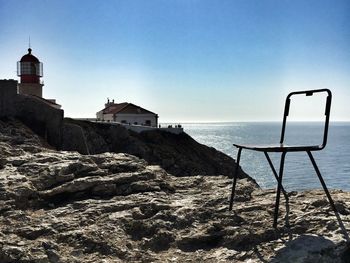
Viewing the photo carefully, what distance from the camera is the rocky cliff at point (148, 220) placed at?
6.16 m

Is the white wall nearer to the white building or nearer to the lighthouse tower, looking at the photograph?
the white building

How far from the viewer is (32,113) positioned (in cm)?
2575

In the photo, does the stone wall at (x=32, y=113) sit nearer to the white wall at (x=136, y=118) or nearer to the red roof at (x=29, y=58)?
the red roof at (x=29, y=58)

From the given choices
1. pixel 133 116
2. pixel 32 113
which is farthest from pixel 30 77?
pixel 32 113

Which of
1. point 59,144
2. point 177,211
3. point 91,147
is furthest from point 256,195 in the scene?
point 91,147

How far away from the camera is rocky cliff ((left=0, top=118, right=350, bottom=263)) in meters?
6.16

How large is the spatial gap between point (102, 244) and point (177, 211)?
5.88 feet

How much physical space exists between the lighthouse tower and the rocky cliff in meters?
52.0

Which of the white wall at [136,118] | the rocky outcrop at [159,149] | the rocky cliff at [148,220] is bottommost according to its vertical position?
the rocky outcrop at [159,149]

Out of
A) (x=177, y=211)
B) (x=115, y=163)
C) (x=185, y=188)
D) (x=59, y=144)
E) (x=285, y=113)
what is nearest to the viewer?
(x=285, y=113)

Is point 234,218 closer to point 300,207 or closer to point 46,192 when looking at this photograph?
point 300,207

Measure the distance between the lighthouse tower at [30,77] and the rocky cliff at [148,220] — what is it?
171 feet

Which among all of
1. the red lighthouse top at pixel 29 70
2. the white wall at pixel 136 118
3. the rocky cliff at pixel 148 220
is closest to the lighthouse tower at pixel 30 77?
the red lighthouse top at pixel 29 70

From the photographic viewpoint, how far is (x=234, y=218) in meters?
7.23
